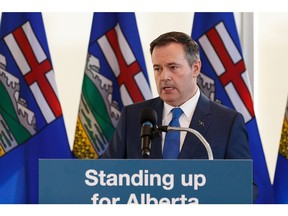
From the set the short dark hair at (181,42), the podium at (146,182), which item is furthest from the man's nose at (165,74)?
the podium at (146,182)

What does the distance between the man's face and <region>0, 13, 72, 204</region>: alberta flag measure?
76.9 inches

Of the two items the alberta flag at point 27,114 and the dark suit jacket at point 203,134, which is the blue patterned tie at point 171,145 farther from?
the alberta flag at point 27,114

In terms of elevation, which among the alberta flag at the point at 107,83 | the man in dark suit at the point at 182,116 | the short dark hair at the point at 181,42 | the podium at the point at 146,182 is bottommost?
the podium at the point at 146,182

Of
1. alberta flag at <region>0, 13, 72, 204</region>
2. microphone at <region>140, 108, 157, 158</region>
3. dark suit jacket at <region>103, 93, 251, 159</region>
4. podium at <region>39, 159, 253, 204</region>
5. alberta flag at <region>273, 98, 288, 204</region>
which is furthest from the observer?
alberta flag at <region>0, 13, 72, 204</region>

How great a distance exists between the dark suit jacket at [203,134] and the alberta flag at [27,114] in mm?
1851

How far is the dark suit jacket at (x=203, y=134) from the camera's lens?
2.59 meters

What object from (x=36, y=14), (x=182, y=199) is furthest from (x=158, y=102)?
(x=36, y=14)

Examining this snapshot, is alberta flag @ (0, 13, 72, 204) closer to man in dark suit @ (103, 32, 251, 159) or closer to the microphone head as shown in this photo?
man in dark suit @ (103, 32, 251, 159)

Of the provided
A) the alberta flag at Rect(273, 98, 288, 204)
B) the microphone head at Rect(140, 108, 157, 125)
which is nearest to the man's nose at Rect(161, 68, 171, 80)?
the microphone head at Rect(140, 108, 157, 125)

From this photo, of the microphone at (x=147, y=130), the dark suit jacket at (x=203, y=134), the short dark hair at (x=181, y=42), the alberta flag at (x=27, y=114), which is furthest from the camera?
the alberta flag at (x=27, y=114)

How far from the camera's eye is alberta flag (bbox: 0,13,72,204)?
4547mm

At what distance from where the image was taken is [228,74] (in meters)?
4.53
